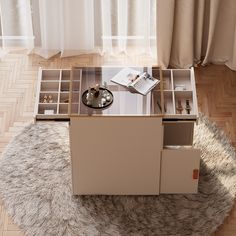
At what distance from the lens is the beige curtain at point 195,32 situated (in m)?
4.74

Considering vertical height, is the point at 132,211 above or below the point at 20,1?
below

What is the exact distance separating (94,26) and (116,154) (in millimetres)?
1445

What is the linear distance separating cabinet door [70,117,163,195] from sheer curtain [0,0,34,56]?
1445mm

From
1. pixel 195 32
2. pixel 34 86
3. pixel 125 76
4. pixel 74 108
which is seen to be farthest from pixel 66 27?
pixel 74 108

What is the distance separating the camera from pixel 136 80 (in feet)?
13.0

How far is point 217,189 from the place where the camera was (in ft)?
13.5

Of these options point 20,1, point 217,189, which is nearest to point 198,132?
point 217,189

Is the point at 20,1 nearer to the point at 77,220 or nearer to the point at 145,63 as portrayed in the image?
the point at 145,63

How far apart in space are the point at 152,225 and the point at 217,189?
463 millimetres

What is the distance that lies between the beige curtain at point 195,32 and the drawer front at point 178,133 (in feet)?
3.36

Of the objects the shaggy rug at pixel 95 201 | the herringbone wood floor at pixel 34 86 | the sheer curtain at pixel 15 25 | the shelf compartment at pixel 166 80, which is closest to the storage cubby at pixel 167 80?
the shelf compartment at pixel 166 80

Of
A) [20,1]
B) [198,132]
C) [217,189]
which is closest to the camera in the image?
[217,189]

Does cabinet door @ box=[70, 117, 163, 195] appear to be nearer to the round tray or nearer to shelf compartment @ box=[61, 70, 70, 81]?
the round tray

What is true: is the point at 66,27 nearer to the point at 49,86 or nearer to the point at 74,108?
the point at 49,86
